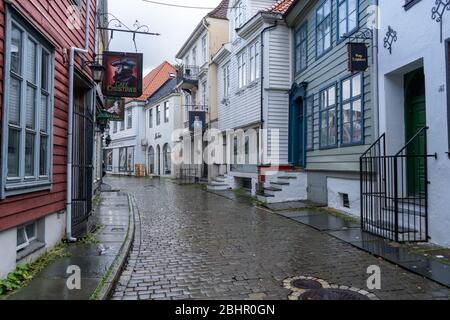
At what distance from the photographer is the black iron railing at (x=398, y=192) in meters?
7.45

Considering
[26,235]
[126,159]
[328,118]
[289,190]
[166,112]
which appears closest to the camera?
[26,235]

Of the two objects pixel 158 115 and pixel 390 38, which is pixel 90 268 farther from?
pixel 158 115

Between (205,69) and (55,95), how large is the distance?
58.4 feet

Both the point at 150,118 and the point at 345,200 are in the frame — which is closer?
the point at 345,200

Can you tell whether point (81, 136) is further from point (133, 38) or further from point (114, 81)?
point (133, 38)

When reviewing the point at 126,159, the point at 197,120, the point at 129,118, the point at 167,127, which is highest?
the point at 129,118

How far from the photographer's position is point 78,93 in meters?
9.37

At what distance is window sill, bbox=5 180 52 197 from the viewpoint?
496cm

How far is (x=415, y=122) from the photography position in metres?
8.65

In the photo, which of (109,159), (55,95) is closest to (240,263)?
(55,95)

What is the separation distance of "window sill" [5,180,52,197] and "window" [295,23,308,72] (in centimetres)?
1038

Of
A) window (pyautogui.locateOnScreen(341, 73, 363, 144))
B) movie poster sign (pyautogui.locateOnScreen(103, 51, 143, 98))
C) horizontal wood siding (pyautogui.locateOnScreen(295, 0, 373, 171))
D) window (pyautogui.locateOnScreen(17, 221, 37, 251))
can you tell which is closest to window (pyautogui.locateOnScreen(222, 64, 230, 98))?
horizontal wood siding (pyautogui.locateOnScreen(295, 0, 373, 171))

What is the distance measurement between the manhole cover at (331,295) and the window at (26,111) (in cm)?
385
